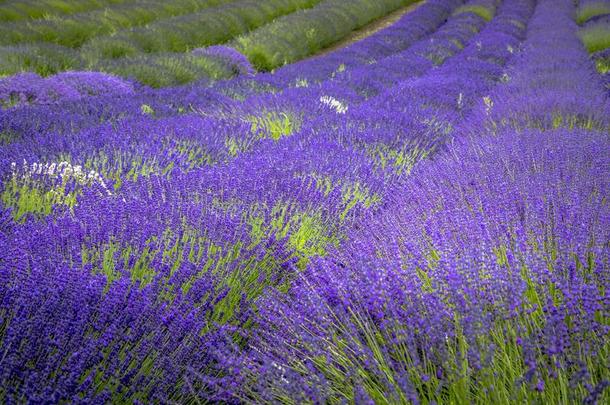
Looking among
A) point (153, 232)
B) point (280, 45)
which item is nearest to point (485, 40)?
point (280, 45)

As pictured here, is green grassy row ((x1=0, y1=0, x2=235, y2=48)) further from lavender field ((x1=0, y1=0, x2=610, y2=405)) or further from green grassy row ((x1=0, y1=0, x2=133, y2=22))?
lavender field ((x1=0, y1=0, x2=610, y2=405))

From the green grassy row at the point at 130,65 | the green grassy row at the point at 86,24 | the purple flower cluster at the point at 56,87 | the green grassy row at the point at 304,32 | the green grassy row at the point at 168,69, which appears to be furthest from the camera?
the green grassy row at the point at 304,32

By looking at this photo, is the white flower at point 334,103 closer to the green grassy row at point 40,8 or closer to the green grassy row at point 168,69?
the green grassy row at point 168,69

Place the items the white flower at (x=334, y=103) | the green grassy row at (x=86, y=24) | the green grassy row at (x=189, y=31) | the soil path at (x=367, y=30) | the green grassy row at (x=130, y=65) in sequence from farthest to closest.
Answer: the soil path at (x=367, y=30) → the green grassy row at (x=86, y=24) → the green grassy row at (x=189, y=31) → the green grassy row at (x=130, y=65) → the white flower at (x=334, y=103)

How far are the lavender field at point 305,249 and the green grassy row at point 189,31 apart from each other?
4.00 meters

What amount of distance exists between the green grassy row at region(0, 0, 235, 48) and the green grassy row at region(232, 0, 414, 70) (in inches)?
105

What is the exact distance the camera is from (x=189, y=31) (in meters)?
11.5

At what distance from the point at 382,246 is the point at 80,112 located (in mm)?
3153

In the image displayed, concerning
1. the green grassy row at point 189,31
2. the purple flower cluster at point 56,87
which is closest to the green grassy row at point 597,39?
the green grassy row at point 189,31

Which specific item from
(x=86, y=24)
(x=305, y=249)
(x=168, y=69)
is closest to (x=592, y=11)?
(x=168, y=69)

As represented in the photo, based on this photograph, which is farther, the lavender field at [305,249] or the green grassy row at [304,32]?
the green grassy row at [304,32]

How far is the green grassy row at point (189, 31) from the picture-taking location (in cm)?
933

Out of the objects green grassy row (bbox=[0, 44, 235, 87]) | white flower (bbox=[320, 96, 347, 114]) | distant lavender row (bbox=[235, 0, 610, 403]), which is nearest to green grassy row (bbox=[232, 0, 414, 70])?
green grassy row (bbox=[0, 44, 235, 87])

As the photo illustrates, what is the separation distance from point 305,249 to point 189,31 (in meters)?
10.1
